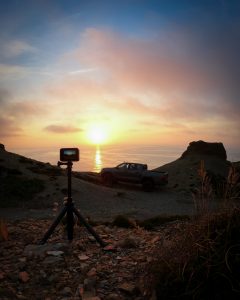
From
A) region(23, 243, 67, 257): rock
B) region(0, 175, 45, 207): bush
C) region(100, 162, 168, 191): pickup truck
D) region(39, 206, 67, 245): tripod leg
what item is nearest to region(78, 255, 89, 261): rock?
region(23, 243, 67, 257): rock

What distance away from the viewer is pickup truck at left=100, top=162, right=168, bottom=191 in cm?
2969

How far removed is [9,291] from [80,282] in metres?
1.20

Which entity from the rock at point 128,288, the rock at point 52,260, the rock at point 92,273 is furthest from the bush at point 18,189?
the rock at point 128,288

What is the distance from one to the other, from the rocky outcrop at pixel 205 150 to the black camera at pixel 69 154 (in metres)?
40.3

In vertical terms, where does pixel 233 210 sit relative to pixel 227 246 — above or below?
above

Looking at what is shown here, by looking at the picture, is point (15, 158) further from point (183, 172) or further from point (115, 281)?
point (115, 281)

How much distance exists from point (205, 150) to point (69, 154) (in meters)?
41.6

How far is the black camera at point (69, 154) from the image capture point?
8102 mm

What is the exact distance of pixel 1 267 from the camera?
6969 millimetres

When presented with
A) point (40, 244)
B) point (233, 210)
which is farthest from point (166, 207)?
point (233, 210)

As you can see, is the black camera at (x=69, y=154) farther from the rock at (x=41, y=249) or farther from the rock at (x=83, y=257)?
the rock at (x=83, y=257)

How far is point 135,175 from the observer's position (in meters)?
30.4

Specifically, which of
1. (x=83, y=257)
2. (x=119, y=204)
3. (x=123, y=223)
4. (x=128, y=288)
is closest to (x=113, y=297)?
(x=128, y=288)

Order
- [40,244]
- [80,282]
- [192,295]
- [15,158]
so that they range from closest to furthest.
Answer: [192,295]
[80,282]
[40,244]
[15,158]
